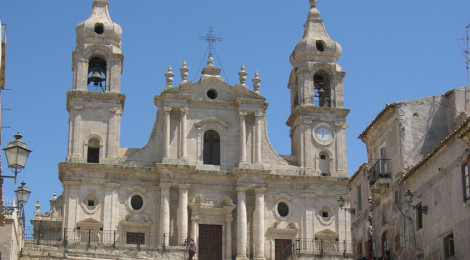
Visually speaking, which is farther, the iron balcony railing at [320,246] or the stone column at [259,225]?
the stone column at [259,225]

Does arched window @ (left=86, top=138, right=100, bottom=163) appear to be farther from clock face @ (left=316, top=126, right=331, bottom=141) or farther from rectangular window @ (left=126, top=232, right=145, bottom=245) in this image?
clock face @ (left=316, top=126, right=331, bottom=141)

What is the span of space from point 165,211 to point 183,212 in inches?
37.2

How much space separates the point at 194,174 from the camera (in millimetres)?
53750

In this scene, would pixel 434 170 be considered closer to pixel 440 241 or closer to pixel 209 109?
pixel 440 241

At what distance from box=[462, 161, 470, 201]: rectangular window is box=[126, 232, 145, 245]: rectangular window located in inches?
913

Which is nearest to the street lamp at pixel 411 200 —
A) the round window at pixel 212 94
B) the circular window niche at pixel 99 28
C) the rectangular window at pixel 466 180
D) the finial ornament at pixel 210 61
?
the rectangular window at pixel 466 180

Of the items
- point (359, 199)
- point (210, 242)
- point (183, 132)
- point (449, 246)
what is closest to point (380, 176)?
point (359, 199)

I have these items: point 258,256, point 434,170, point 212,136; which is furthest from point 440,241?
point 212,136

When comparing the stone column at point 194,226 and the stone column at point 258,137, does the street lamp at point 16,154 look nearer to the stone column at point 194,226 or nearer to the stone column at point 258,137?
the stone column at point 194,226

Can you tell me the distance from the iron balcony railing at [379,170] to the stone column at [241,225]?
1282 cm

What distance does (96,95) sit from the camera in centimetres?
5381

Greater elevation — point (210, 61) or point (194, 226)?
point (210, 61)

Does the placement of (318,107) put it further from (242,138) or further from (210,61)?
(210,61)

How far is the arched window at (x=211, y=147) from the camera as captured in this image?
5484cm
